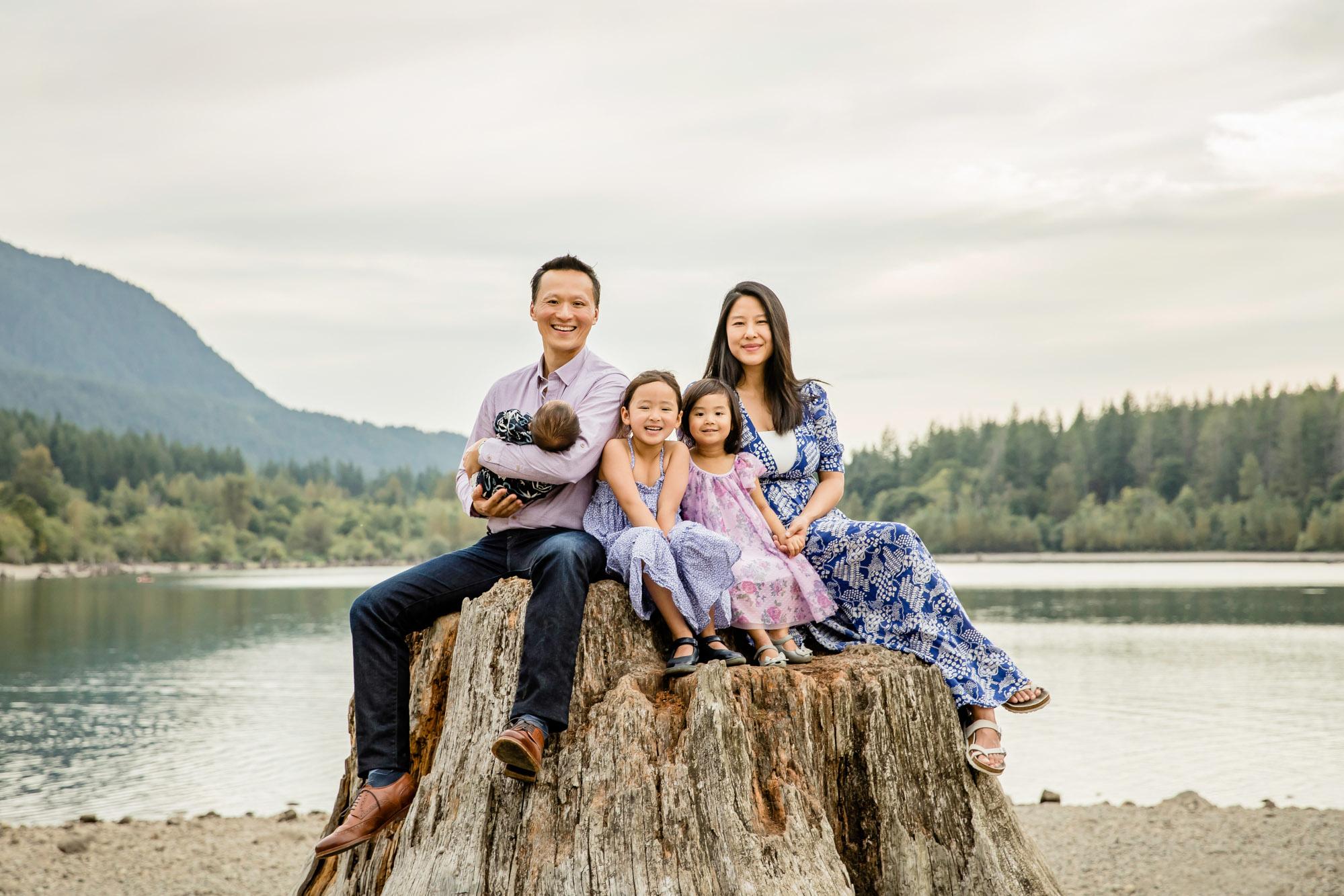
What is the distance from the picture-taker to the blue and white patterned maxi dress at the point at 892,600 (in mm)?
4754

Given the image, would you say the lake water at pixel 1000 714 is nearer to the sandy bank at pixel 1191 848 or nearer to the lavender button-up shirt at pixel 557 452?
the sandy bank at pixel 1191 848

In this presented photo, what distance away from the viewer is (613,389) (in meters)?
4.76

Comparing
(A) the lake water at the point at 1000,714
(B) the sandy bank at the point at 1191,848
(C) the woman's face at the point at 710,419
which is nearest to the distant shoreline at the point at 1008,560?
(A) the lake water at the point at 1000,714

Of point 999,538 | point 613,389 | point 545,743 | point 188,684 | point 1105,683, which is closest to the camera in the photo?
point 545,743

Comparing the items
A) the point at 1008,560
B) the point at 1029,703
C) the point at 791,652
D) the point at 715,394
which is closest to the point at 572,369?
the point at 715,394

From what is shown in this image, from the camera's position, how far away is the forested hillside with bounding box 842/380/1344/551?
87.2 metres

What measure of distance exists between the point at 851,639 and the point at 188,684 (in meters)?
23.0

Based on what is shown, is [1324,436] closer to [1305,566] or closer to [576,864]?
[1305,566]

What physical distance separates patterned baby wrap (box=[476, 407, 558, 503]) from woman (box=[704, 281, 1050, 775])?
4.09ft

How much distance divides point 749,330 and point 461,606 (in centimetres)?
199

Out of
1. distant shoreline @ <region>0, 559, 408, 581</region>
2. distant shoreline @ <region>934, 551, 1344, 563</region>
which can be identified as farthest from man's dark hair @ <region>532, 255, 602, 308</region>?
distant shoreline @ <region>0, 559, 408, 581</region>

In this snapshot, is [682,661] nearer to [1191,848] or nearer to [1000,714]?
[1191,848]

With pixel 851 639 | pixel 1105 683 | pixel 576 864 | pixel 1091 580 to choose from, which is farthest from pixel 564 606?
pixel 1091 580

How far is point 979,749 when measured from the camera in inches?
178
